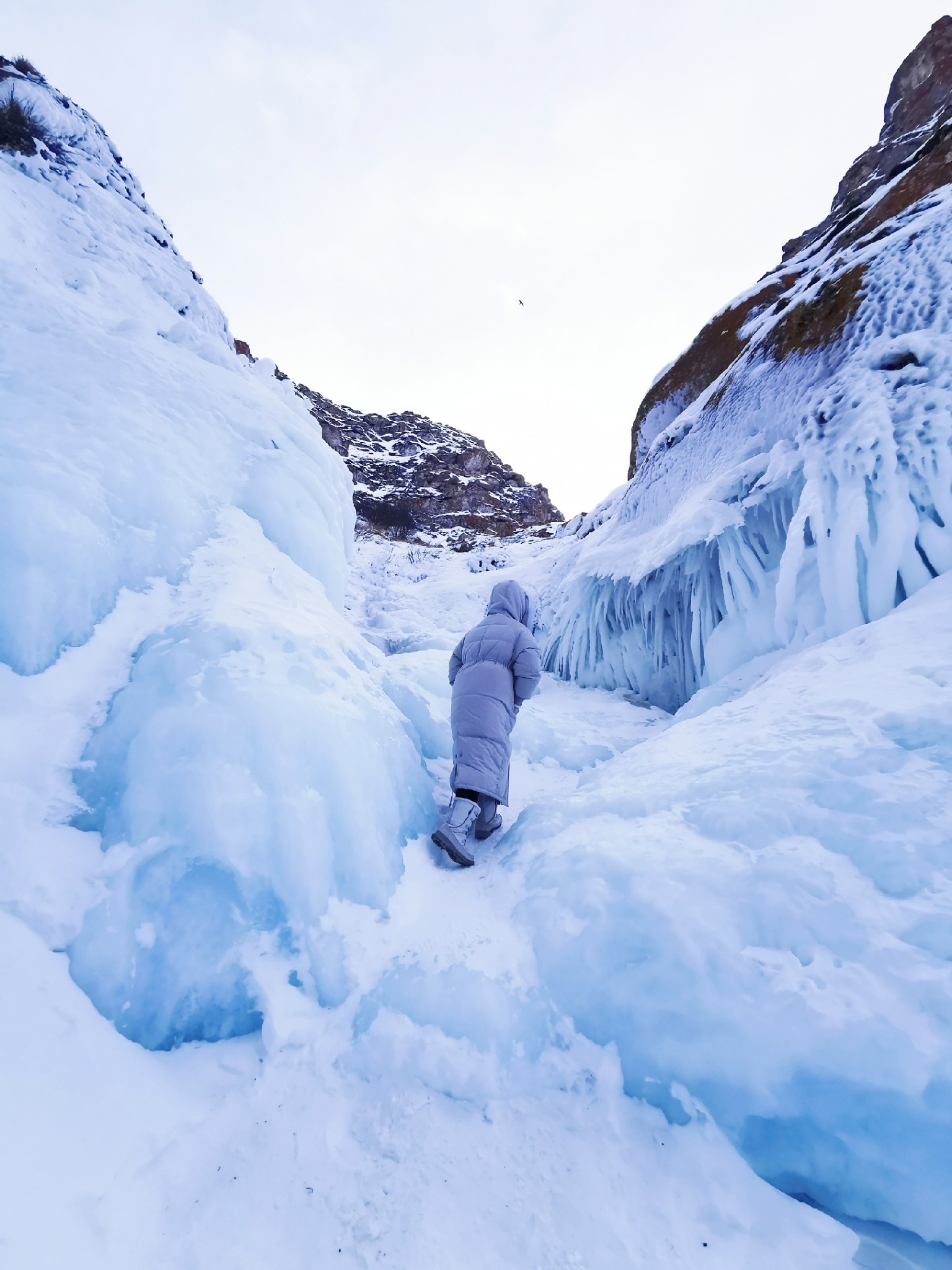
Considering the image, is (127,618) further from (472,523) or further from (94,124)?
(472,523)

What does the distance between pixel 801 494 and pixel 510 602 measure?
74.8 inches

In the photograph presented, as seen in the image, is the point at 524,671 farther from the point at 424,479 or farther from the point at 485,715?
the point at 424,479

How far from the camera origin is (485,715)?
2834 millimetres

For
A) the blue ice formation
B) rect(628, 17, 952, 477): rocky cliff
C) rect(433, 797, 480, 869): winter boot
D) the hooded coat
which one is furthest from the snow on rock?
rect(628, 17, 952, 477): rocky cliff

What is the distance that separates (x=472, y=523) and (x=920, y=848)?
2882 centimetres

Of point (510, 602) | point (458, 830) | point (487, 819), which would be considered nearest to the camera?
point (458, 830)

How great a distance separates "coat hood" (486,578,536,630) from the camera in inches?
136

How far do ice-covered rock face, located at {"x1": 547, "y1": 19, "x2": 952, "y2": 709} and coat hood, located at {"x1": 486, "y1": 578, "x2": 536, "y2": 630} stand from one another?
1.37 meters

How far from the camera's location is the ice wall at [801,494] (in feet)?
8.71

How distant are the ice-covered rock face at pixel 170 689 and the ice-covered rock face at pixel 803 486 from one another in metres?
2.53

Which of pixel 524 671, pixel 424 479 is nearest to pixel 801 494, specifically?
pixel 524 671

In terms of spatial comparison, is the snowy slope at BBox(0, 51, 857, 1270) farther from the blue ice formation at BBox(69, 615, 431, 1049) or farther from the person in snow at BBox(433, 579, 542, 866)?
the person in snow at BBox(433, 579, 542, 866)

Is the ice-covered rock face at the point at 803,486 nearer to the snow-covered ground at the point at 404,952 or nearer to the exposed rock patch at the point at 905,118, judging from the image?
the snow-covered ground at the point at 404,952

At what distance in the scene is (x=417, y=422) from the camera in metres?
40.2
